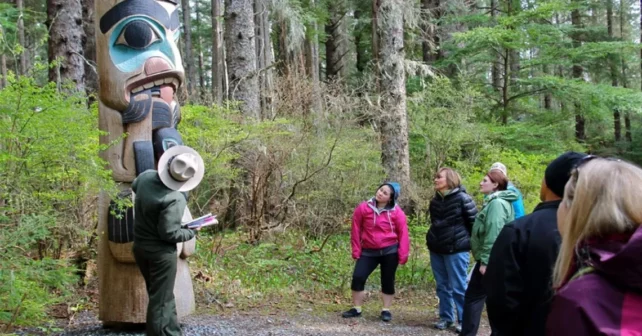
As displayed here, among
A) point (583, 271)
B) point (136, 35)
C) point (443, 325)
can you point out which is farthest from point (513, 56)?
point (583, 271)

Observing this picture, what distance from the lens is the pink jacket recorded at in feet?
20.2

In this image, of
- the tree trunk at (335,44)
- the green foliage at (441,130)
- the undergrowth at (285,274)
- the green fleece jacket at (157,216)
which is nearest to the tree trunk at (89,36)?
the undergrowth at (285,274)

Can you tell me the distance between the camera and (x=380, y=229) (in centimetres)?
616

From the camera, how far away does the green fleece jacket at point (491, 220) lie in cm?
463

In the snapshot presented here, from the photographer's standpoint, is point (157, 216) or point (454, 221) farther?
point (454, 221)

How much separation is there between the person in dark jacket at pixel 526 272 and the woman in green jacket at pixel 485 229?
6.21 ft

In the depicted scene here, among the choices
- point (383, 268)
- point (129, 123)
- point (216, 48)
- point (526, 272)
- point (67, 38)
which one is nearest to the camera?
point (526, 272)


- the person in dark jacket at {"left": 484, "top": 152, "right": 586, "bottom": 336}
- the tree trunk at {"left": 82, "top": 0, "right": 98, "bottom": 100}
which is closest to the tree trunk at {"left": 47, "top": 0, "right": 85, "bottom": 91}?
the tree trunk at {"left": 82, "top": 0, "right": 98, "bottom": 100}

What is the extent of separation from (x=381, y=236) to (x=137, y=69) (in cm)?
322

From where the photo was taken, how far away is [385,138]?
10648 millimetres

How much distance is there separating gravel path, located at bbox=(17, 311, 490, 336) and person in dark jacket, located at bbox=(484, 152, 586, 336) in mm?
3314

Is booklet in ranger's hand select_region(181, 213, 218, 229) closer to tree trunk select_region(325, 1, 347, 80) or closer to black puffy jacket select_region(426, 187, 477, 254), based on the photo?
black puffy jacket select_region(426, 187, 477, 254)

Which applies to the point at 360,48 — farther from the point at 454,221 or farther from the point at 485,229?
the point at 485,229

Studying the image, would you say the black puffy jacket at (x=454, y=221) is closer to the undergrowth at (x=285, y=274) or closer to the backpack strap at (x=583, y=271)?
the undergrowth at (x=285, y=274)
